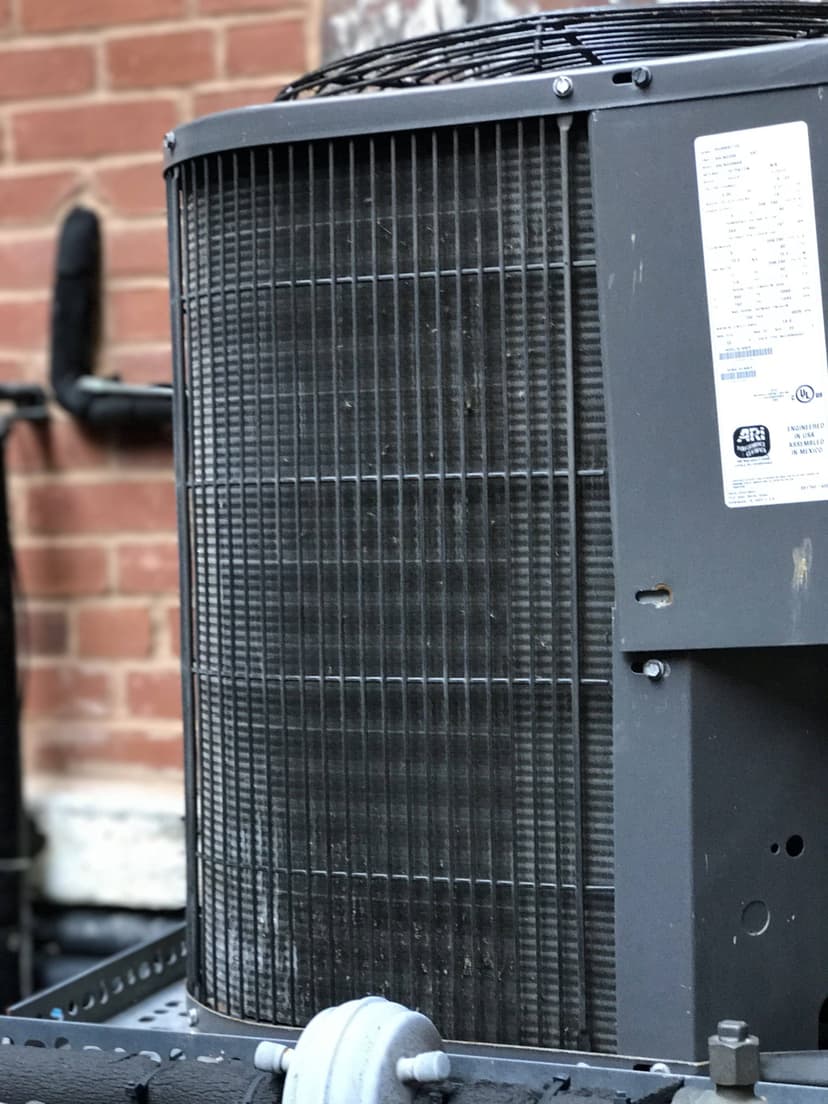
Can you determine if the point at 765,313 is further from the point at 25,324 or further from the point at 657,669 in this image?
the point at 25,324

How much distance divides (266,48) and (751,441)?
1200 millimetres

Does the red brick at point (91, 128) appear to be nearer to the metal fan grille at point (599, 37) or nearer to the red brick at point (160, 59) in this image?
the red brick at point (160, 59)

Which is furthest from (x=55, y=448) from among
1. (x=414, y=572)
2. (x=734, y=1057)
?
(x=734, y=1057)

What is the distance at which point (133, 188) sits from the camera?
2.04 m

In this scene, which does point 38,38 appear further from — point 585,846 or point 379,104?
point 585,846

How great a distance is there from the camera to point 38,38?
209 centimetres

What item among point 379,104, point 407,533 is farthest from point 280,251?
point 407,533

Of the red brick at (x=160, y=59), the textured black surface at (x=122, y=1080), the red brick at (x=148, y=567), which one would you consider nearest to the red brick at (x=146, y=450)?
the red brick at (x=148, y=567)

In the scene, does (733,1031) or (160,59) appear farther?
A: (160,59)

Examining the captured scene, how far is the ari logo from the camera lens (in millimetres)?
996

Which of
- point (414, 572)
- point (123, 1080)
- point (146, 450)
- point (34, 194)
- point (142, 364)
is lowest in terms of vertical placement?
point (123, 1080)

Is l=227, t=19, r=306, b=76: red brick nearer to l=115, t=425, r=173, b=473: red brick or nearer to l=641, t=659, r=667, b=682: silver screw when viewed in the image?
l=115, t=425, r=173, b=473: red brick

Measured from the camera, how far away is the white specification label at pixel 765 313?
98 centimetres

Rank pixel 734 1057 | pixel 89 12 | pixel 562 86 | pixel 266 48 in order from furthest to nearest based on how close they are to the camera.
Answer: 1. pixel 89 12
2. pixel 266 48
3. pixel 562 86
4. pixel 734 1057
